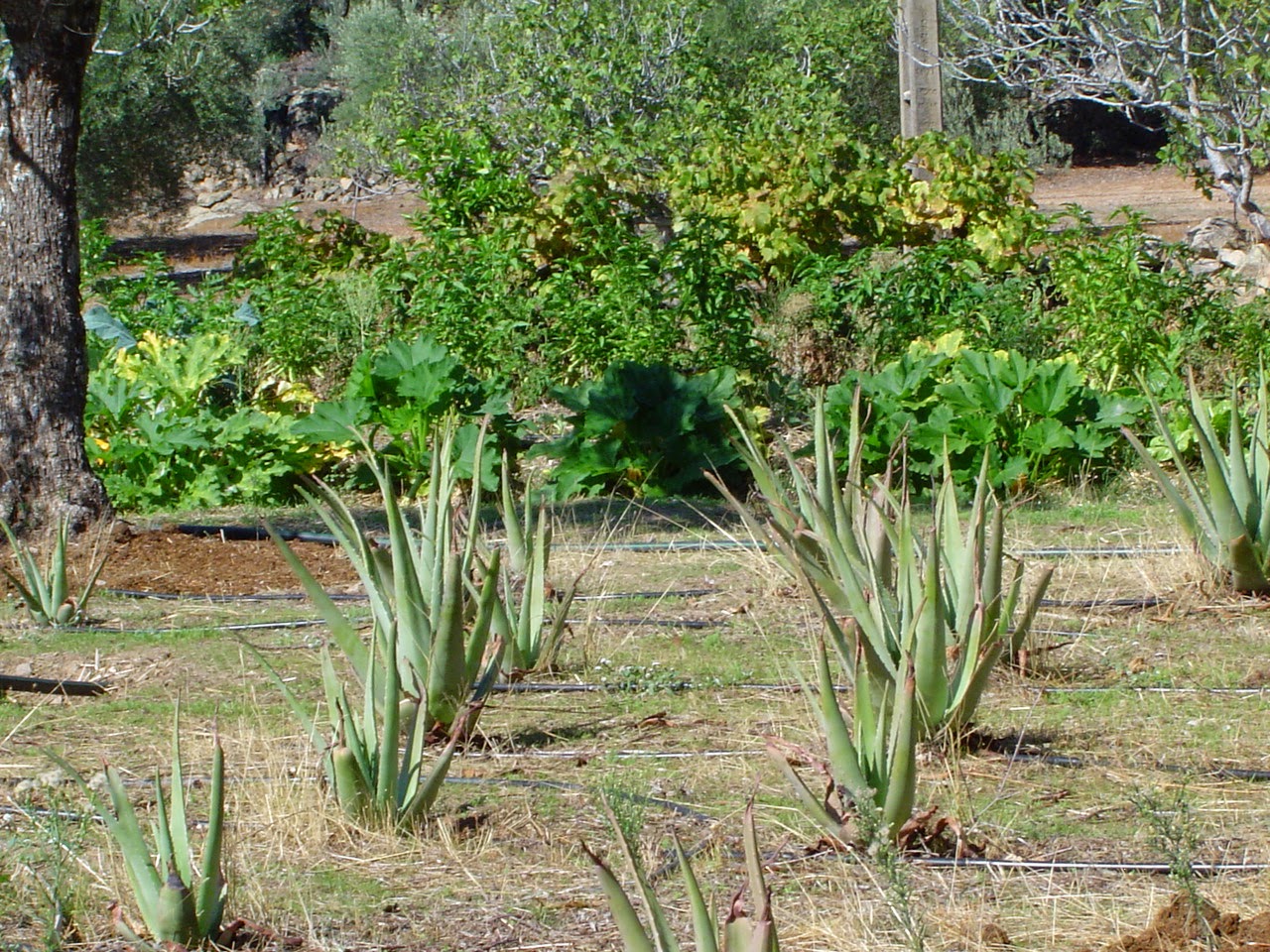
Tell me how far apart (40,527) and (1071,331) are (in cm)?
562

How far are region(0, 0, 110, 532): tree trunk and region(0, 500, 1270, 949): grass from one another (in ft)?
3.17

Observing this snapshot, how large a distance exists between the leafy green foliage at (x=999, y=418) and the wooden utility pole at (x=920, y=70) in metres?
5.18

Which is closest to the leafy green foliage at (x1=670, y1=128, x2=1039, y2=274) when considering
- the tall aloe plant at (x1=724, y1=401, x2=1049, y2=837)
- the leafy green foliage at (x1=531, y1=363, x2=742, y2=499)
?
the leafy green foliage at (x1=531, y1=363, x2=742, y2=499)

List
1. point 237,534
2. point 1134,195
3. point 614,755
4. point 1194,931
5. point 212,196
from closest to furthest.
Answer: point 1194,931 → point 614,755 → point 237,534 → point 1134,195 → point 212,196

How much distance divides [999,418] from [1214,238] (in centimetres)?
654

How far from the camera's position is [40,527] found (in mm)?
6039

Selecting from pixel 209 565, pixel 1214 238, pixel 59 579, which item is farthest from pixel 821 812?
pixel 1214 238

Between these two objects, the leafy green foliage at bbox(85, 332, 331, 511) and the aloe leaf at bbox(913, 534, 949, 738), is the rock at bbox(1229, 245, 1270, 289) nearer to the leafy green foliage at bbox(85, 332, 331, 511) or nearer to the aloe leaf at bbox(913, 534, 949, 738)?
the leafy green foliage at bbox(85, 332, 331, 511)

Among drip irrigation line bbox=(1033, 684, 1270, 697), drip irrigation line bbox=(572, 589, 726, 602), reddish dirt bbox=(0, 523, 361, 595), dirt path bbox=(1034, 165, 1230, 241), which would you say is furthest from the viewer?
dirt path bbox=(1034, 165, 1230, 241)

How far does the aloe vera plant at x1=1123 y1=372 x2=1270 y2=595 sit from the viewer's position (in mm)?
4742

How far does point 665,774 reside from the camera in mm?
3398

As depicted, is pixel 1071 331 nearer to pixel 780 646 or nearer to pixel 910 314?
pixel 910 314

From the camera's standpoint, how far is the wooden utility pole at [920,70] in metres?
11.7

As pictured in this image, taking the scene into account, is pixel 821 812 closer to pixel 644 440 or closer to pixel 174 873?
pixel 174 873
